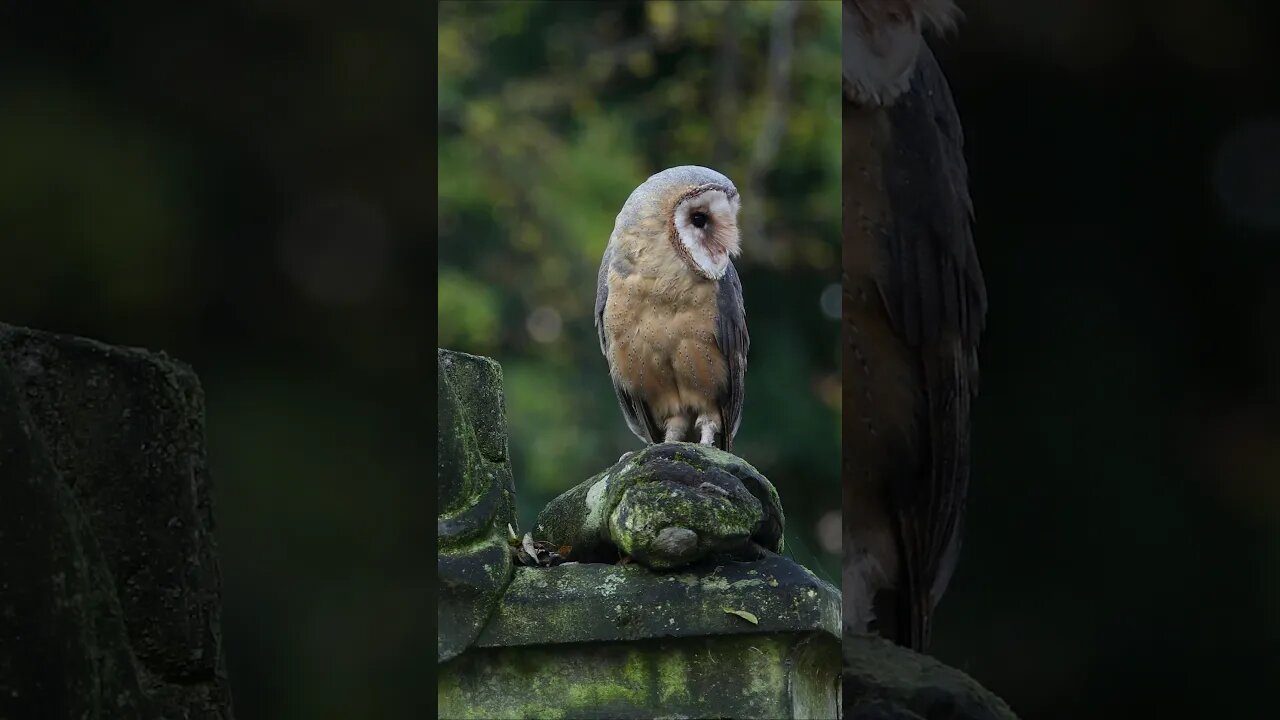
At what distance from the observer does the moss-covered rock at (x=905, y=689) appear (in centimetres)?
249

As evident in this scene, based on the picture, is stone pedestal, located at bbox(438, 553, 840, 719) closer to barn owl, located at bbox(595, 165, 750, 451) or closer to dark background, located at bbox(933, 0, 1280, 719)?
barn owl, located at bbox(595, 165, 750, 451)

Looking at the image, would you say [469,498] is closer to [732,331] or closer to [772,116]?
[732,331]

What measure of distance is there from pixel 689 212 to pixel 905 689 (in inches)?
37.8

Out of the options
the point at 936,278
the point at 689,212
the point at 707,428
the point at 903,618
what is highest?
the point at 689,212

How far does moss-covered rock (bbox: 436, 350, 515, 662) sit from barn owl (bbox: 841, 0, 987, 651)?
649mm

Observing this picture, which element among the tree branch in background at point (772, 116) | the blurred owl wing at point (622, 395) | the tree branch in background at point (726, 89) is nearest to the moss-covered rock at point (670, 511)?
the blurred owl wing at point (622, 395)

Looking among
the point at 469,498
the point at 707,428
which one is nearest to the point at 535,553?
the point at 469,498

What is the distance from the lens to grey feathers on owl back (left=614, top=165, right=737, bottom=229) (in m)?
2.45

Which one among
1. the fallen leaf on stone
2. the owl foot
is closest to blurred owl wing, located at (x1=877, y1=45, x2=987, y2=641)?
the owl foot
